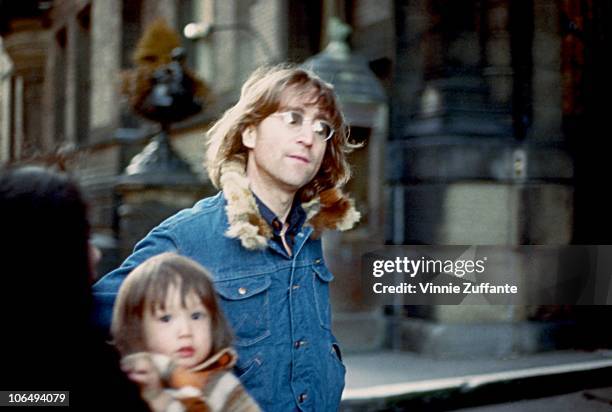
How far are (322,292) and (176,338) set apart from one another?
1.68 feet

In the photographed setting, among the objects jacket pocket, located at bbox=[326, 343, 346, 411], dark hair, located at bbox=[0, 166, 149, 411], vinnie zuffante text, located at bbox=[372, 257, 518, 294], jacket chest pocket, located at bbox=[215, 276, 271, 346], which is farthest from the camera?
vinnie zuffante text, located at bbox=[372, 257, 518, 294]

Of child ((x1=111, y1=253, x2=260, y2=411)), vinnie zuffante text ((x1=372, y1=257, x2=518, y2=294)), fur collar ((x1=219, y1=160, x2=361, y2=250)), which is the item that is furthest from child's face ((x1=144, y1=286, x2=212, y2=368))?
vinnie zuffante text ((x1=372, y1=257, x2=518, y2=294))

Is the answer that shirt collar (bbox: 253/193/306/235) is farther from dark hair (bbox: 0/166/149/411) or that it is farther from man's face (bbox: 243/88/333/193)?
dark hair (bbox: 0/166/149/411)

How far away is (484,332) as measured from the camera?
480cm

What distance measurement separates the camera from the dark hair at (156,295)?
1224 millimetres

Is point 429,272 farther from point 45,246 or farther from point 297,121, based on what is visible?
point 45,246

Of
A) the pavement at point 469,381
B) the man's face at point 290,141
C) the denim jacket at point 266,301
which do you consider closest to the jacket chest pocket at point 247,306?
the denim jacket at point 266,301

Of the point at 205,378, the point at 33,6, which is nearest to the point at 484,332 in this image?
the point at 205,378

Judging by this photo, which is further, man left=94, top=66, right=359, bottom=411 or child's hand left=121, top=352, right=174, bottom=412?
man left=94, top=66, right=359, bottom=411

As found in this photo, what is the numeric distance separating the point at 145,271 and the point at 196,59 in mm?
6597

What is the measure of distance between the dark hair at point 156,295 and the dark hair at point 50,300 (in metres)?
0.06

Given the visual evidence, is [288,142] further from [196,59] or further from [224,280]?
[196,59]

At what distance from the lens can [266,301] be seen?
1569 mm

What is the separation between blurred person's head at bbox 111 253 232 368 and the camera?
124cm
